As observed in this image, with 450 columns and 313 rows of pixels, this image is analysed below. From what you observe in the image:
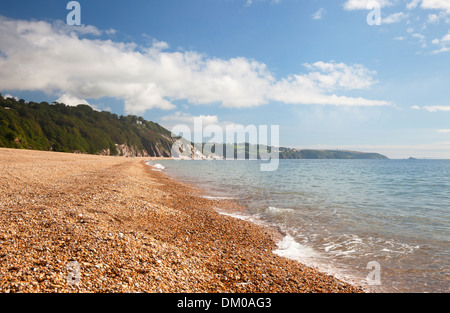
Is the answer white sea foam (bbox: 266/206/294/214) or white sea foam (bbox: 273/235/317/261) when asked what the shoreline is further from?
white sea foam (bbox: 266/206/294/214)

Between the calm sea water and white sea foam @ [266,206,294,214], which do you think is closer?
the calm sea water

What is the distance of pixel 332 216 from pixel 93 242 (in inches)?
618

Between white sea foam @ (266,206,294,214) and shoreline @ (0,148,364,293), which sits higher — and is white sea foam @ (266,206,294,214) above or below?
below

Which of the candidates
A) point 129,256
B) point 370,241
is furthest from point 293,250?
point 129,256

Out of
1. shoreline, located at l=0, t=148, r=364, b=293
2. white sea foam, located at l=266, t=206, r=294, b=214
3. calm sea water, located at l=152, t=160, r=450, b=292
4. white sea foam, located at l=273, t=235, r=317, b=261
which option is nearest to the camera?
shoreline, located at l=0, t=148, r=364, b=293

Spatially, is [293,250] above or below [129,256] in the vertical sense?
below

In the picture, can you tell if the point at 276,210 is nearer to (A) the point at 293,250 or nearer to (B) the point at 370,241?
(B) the point at 370,241

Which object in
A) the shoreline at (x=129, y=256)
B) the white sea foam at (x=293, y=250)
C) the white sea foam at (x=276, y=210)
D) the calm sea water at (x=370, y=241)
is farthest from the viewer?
the white sea foam at (x=276, y=210)

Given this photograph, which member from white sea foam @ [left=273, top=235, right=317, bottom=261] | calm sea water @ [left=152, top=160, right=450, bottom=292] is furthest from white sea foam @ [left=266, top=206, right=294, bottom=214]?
white sea foam @ [left=273, top=235, right=317, bottom=261]

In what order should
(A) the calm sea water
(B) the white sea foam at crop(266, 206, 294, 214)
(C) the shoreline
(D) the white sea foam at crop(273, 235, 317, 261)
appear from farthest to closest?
(B) the white sea foam at crop(266, 206, 294, 214), (D) the white sea foam at crop(273, 235, 317, 261), (A) the calm sea water, (C) the shoreline

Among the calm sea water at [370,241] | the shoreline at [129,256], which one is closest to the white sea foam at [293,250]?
the calm sea water at [370,241]

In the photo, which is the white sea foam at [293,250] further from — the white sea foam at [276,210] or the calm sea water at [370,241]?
the white sea foam at [276,210]

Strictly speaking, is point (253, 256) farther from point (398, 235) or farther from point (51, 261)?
point (398, 235)
